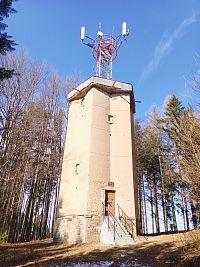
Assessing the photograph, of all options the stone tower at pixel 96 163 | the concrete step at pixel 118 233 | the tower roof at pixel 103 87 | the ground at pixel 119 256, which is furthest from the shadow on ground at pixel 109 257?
the tower roof at pixel 103 87

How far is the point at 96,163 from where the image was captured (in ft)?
55.3

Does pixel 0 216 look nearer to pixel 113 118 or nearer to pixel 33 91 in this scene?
pixel 33 91

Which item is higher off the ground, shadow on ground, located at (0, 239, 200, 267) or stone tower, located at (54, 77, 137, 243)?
stone tower, located at (54, 77, 137, 243)

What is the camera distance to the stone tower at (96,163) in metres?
15.6

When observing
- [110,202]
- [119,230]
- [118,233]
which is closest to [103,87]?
[110,202]

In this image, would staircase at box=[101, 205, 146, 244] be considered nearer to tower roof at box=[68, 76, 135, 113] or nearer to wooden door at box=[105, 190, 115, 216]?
wooden door at box=[105, 190, 115, 216]

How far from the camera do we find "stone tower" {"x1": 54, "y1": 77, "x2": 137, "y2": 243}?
15586mm

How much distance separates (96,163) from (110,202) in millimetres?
2707

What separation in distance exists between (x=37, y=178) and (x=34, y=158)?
1.76 metres

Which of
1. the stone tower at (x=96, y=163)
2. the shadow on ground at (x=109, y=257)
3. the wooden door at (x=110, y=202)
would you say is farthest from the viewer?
the wooden door at (x=110, y=202)

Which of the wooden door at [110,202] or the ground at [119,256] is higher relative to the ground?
the wooden door at [110,202]

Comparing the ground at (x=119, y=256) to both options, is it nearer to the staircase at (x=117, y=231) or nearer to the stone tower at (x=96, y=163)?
the staircase at (x=117, y=231)

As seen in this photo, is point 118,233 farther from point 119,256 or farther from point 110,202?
point 119,256

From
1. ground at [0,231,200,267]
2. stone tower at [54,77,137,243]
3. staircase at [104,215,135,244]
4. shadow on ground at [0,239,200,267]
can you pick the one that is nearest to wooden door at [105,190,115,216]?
stone tower at [54,77,137,243]
